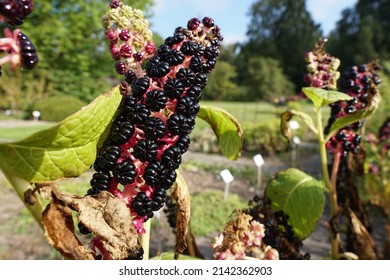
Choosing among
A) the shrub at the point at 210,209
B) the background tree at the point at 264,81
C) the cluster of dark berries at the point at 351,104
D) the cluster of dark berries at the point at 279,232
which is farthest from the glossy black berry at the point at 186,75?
the background tree at the point at 264,81

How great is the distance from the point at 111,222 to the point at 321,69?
33.7 inches

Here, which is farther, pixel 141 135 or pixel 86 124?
pixel 141 135

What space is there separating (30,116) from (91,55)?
5.33 m

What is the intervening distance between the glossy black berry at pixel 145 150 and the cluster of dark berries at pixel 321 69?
71 cm

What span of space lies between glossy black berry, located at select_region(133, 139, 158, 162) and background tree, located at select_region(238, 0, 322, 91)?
121 ft

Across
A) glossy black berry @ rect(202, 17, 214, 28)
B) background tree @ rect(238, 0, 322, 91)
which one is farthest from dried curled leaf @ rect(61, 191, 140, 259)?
background tree @ rect(238, 0, 322, 91)

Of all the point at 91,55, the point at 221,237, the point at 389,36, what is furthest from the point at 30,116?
the point at 389,36

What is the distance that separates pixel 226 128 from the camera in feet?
3.03

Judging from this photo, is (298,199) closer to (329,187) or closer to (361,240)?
(329,187)

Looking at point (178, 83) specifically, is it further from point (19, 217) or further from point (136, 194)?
point (19, 217)

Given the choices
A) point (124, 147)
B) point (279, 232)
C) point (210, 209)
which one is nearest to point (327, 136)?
point (279, 232)

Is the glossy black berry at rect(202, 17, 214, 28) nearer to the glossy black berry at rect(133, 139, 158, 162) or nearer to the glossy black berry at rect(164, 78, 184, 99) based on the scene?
the glossy black berry at rect(164, 78, 184, 99)

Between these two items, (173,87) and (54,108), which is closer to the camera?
(173,87)
